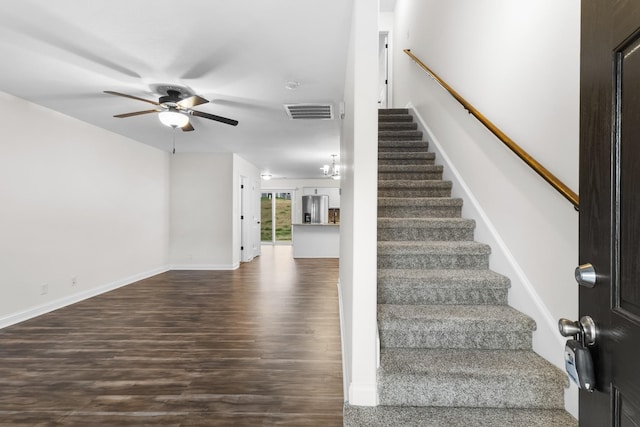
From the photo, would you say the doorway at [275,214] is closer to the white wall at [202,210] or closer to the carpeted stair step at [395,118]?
the white wall at [202,210]

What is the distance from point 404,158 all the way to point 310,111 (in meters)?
1.29

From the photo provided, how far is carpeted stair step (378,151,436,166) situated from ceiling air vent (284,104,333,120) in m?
0.89

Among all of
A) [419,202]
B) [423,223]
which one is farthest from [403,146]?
[423,223]

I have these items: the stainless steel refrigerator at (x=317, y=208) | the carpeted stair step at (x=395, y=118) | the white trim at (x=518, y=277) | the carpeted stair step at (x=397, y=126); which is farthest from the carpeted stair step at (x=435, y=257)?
the stainless steel refrigerator at (x=317, y=208)

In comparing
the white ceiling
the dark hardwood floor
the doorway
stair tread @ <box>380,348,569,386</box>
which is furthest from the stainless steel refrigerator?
stair tread @ <box>380,348,569,386</box>

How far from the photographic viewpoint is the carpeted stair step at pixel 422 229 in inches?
106

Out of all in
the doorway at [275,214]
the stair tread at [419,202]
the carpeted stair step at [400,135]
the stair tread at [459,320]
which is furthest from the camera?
the doorway at [275,214]

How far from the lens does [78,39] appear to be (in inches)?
94.4

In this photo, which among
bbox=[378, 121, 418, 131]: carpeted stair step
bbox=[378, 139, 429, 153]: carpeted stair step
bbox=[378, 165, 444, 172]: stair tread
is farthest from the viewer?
bbox=[378, 121, 418, 131]: carpeted stair step

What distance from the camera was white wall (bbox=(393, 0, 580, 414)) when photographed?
161 centimetres

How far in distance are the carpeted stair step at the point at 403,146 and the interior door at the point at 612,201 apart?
10.1 ft

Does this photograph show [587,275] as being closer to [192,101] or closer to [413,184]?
[413,184]

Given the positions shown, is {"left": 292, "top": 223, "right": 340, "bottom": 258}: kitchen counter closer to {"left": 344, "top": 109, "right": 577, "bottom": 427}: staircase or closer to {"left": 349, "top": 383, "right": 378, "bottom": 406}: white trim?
{"left": 344, "top": 109, "right": 577, "bottom": 427}: staircase

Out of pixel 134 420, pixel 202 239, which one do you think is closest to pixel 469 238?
pixel 134 420
